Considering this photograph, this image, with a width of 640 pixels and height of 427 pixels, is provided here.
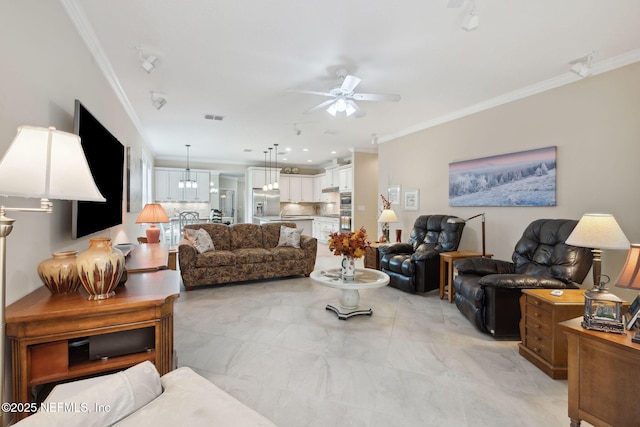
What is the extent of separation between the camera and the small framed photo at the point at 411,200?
5.70 m

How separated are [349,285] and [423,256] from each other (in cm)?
147

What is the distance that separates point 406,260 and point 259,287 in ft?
7.25

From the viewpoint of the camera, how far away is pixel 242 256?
4.71 m

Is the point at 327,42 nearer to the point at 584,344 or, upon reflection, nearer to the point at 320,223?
the point at 584,344

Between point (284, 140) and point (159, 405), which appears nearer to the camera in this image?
point (159, 405)

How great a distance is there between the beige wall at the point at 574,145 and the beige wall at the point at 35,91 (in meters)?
A: 4.76

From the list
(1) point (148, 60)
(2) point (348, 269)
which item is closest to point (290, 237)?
(2) point (348, 269)

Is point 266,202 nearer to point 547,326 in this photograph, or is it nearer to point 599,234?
point 547,326

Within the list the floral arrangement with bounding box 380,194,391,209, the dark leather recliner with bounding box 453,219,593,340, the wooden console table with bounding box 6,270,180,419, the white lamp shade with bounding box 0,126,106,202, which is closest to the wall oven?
the floral arrangement with bounding box 380,194,391,209

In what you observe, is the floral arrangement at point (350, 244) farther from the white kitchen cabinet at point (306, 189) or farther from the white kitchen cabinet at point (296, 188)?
the white kitchen cabinet at point (306, 189)

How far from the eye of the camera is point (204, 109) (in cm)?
468

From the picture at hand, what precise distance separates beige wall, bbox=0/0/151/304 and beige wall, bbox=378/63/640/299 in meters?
4.76

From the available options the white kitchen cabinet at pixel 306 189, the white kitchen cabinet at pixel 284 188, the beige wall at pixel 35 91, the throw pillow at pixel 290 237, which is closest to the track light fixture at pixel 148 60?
the beige wall at pixel 35 91

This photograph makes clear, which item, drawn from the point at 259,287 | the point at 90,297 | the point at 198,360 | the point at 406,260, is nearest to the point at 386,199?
the point at 406,260
